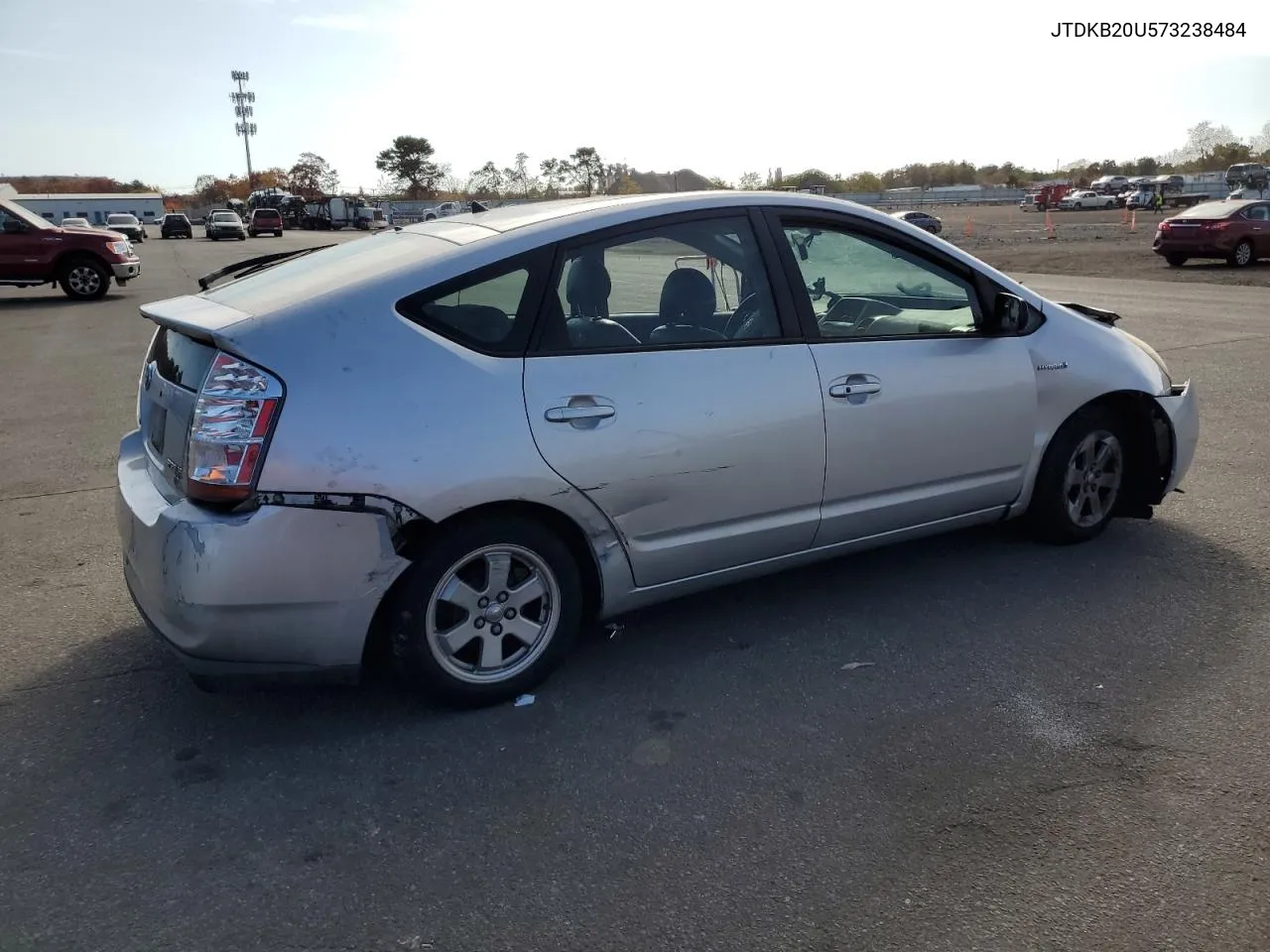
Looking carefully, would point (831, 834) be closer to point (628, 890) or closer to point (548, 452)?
point (628, 890)

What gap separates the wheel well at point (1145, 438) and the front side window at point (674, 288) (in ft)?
6.21

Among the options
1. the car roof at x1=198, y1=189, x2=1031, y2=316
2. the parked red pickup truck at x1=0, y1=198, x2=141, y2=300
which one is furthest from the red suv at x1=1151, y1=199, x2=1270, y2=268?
the parked red pickup truck at x1=0, y1=198, x2=141, y2=300

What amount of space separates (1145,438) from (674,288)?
2.48 metres

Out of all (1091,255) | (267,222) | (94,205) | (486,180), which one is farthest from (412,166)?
(1091,255)

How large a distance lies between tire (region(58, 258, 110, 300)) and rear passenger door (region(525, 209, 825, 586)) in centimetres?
1863

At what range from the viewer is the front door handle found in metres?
3.40

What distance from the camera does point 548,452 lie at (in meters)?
3.37

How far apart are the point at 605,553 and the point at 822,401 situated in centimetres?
103

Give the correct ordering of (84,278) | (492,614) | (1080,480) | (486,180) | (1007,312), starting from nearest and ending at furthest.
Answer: (492,614) → (1007,312) → (1080,480) → (84,278) → (486,180)

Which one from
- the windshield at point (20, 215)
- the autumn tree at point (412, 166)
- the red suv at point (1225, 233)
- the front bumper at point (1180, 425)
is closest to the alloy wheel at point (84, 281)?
the windshield at point (20, 215)

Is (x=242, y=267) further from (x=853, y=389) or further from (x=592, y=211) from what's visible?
(x=853, y=389)

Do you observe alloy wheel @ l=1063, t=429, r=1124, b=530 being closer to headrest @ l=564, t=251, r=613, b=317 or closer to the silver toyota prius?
the silver toyota prius

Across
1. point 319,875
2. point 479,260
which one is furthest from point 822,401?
point 319,875

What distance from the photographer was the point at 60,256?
1888cm
